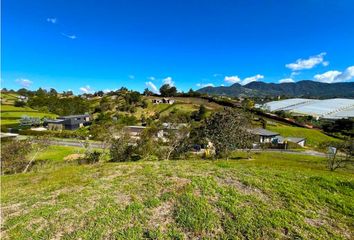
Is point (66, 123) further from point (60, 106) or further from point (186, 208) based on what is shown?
point (186, 208)

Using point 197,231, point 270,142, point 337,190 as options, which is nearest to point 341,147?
point 270,142

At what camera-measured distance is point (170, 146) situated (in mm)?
28375

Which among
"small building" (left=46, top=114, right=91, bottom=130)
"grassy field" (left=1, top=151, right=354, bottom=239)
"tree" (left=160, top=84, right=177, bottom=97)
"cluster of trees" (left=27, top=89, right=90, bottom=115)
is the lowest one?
"small building" (left=46, top=114, right=91, bottom=130)

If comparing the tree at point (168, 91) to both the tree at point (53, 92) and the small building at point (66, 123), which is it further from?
the tree at point (53, 92)

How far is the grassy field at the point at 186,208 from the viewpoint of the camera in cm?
530

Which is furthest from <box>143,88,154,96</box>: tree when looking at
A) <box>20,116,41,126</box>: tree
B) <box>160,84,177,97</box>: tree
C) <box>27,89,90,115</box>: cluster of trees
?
<box>20,116,41,126</box>: tree

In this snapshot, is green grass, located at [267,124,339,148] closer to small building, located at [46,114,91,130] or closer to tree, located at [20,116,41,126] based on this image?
small building, located at [46,114,91,130]

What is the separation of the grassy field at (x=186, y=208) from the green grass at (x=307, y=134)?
178 feet

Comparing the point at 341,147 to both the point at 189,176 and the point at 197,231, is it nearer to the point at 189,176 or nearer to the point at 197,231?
the point at 189,176

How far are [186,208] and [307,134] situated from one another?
62703mm

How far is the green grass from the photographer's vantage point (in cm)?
5494

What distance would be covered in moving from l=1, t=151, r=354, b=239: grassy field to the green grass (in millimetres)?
54127

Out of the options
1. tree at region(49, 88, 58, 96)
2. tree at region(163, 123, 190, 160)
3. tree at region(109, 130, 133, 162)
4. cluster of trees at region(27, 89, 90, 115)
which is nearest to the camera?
tree at region(109, 130, 133, 162)

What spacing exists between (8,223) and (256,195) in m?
7.03
